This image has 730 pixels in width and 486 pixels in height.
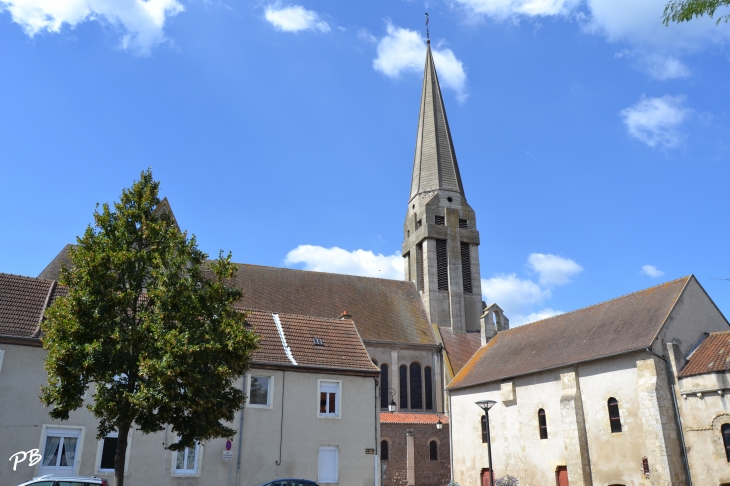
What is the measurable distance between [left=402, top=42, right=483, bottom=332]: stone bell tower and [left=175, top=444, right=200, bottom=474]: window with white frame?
2384cm

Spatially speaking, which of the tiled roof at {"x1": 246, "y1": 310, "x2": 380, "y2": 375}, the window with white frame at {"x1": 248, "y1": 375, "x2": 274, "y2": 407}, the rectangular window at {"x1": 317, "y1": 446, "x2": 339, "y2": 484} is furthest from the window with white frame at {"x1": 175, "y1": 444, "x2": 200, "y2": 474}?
the rectangular window at {"x1": 317, "y1": 446, "x2": 339, "y2": 484}

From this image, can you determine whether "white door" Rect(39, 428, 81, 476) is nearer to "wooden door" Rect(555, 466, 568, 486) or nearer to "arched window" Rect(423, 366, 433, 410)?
"wooden door" Rect(555, 466, 568, 486)

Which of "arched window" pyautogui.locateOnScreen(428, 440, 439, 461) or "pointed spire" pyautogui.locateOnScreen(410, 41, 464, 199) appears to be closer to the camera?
"arched window" pyautogui.locateOnScreen(428, 440, 439, 461)

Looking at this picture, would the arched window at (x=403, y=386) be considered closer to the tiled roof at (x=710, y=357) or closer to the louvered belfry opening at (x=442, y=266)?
the louvered belfry opening at (x=442, y=266)

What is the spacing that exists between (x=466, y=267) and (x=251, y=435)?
2695cm

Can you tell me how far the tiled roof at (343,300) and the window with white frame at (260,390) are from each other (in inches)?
579

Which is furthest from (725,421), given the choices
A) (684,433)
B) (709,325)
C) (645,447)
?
(709,325)

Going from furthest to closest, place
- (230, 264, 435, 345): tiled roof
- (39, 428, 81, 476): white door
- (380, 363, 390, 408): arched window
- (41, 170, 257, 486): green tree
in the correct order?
(230, 264, 435, 345): tiled roof < (380, 363, 390, 408): arched window < (39, 428, 81, 476): white door < (41, 170, 257, 486): green tree

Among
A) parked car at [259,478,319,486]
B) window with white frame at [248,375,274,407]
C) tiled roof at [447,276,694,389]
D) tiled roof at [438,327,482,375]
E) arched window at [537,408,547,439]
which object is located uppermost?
tiled roof at [438,327,482,375]

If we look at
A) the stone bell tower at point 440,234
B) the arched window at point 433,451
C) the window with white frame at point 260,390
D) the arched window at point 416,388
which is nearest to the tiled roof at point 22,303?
the window with white frame at point 260,390

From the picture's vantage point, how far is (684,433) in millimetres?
21234

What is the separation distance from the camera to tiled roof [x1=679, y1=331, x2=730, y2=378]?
2105 cm

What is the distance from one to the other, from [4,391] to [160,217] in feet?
24.8

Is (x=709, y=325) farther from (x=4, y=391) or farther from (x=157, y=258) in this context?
(x=4, y=391)
